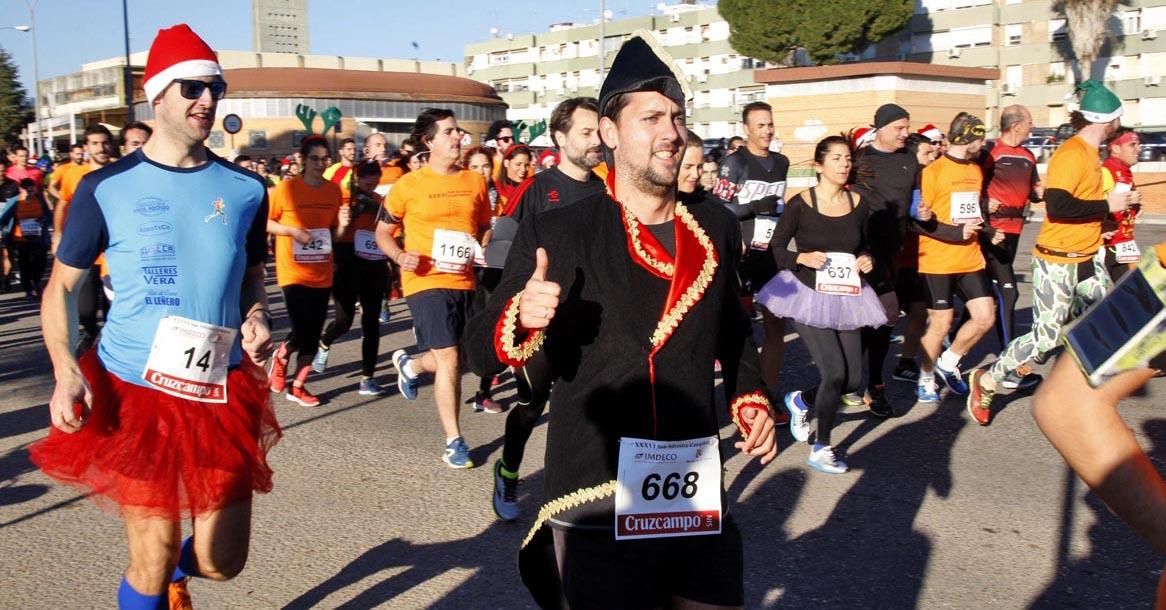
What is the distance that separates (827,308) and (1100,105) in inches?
92.3

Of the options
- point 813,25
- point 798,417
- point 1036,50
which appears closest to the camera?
point 798,417

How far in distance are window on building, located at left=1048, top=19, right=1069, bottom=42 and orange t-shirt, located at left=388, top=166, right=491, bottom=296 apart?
55116mm

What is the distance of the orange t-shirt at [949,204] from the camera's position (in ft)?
26.6

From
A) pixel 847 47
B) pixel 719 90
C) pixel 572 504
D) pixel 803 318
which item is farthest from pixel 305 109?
pixel 572 504

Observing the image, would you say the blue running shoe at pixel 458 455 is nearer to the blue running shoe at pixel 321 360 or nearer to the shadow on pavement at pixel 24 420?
the shadow on pavement at pixel 24 420

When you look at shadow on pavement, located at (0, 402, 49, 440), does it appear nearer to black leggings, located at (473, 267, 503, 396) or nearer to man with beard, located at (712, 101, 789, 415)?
black leggings, located at (473, 267, 503, 396)

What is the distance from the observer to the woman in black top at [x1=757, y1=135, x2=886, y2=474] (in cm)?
644

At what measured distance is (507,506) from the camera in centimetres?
557

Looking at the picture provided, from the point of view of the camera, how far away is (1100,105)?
23.4ft

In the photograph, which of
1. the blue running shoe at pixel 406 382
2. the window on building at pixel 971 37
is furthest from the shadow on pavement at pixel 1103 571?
the window on building at pixel 971 37

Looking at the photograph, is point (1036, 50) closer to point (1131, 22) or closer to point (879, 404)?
point (1131, 22)

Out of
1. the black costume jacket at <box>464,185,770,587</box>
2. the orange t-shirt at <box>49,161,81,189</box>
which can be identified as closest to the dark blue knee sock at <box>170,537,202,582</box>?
the black costume jacket at <box>464,185,770,587</box>

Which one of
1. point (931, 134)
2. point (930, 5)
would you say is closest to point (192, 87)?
point (931, 134)

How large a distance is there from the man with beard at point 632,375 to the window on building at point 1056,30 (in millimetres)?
58462
